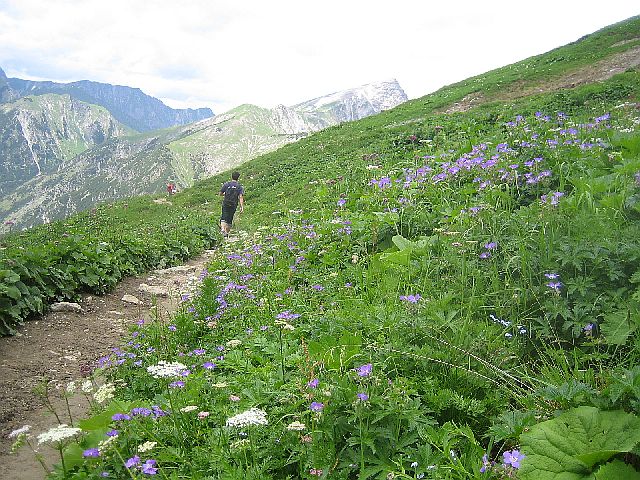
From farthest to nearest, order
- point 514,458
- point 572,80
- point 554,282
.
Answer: point 572,80, point 554,282, point 514,458

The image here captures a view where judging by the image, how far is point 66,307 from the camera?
8.30 m

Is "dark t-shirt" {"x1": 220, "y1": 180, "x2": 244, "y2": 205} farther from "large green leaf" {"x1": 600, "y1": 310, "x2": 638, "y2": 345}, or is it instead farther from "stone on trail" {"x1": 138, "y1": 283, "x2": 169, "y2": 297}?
"large green leaf" {"x1": 600, "y1": 310, "x2": 638, "y2": 345}

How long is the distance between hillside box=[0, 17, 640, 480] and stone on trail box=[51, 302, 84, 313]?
0.26 meters

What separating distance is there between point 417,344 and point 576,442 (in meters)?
1.45

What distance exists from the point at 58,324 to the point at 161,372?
19.5 ft

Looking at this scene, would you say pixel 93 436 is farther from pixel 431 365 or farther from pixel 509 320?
pixel 509 320

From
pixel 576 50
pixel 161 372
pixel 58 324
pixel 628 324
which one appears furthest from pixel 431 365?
pixel 576 50

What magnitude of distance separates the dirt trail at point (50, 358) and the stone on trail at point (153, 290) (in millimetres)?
117

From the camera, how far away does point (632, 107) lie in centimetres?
923

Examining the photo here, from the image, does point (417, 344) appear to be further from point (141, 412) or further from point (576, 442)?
point (141, 412)

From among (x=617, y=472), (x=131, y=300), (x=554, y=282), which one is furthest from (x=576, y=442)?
(x=131, y=300)

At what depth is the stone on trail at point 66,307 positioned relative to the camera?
8156 millimetres

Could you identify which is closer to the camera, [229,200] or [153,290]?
[153,290]

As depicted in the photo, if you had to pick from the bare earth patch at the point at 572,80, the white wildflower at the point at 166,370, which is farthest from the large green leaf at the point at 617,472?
the bare earth patch at the point at 572,80
